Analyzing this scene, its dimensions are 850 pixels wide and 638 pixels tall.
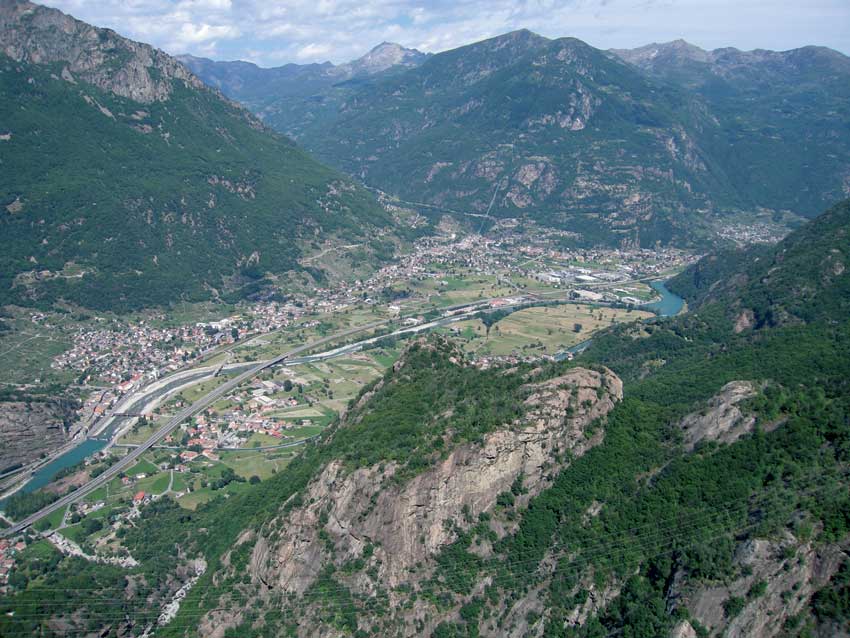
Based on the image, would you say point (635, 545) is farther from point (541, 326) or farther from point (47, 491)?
point (541, 326)

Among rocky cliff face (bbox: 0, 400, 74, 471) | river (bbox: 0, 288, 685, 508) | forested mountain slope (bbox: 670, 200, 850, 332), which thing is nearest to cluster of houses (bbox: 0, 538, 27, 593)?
river (bbox: 0, 288, 685, 508)

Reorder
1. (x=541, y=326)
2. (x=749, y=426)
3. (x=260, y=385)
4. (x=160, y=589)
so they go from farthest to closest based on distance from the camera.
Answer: (x=541, y=326) → (x=260, y=385) → (x=160, y=589) → (x=749, y=426)

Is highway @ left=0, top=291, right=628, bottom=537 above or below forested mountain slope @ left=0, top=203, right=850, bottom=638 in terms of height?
below

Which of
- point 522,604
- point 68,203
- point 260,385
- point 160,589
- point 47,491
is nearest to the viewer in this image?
point 522,604

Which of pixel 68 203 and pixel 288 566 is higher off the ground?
pixel 68 203

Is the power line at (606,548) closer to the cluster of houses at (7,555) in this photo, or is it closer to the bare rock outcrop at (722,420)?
the bare rock outcrop at (722,420)

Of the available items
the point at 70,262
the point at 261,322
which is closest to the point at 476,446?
the point at 261,322

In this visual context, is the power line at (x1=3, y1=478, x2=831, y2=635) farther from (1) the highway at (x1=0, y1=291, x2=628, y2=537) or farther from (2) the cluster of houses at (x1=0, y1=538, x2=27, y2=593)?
(1) the highway at (x1=0, y1=291, x2=628, y2=537)

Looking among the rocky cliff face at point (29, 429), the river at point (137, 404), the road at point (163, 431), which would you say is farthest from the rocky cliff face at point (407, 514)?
the rocky cliff face at point (29, 429)
